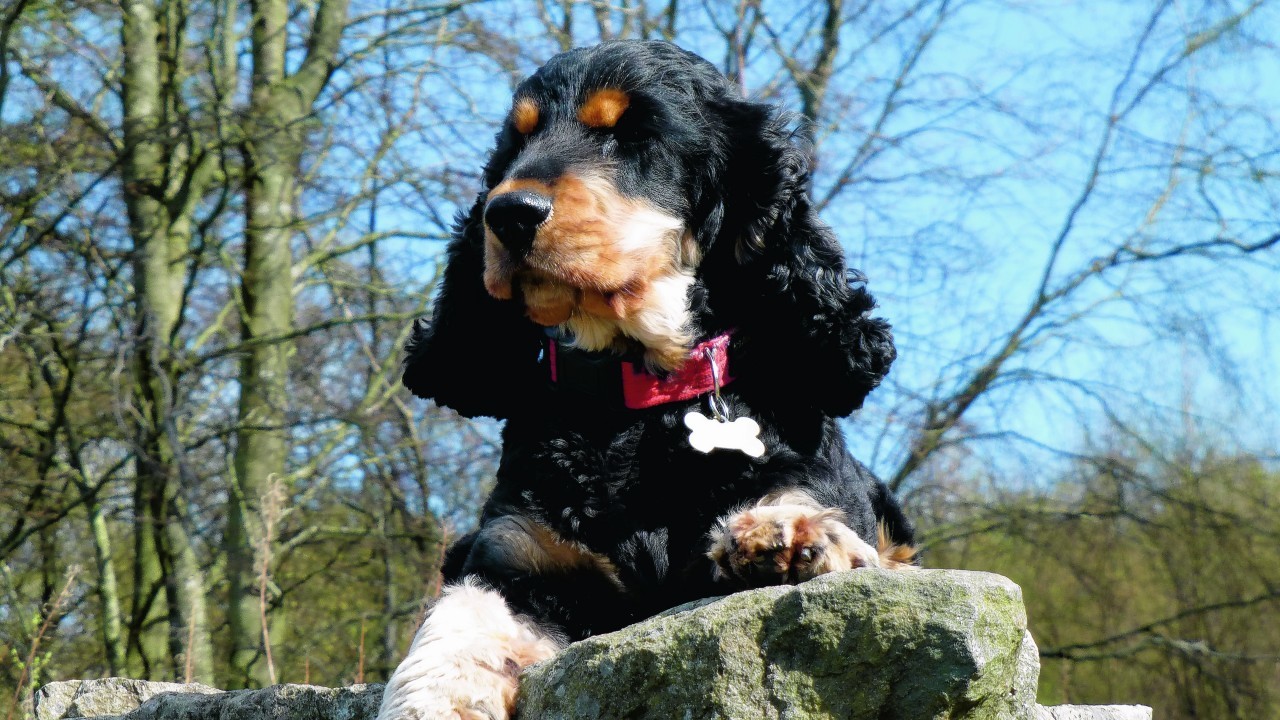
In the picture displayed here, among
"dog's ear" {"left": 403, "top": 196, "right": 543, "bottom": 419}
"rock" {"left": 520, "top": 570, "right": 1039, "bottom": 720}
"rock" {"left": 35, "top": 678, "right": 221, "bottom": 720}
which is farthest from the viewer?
"rock" {"left": 35, "top": 678, "right": 221, "bottom": 720}

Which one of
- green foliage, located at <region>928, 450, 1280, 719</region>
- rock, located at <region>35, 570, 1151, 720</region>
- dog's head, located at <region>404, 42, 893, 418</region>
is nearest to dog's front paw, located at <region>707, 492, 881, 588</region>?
rock, located at <region>35, 570, 1151, 720</region>

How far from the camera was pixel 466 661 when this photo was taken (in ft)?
8.39

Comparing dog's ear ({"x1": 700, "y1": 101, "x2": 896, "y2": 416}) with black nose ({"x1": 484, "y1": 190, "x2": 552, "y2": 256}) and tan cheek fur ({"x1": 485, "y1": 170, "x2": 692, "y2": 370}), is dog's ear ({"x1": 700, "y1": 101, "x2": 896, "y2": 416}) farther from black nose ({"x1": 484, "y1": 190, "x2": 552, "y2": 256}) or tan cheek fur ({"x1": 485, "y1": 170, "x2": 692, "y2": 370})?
black nose ({"x1": 484, "y1": 190, "x2": 552, "y2": 256})

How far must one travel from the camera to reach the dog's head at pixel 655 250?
9.84 ft

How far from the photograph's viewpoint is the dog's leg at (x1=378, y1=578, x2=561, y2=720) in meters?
2.47

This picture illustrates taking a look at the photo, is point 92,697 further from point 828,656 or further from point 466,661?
point 828,656

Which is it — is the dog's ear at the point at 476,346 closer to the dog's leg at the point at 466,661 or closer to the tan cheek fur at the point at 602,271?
the tan cheek fur at the point at 602,271

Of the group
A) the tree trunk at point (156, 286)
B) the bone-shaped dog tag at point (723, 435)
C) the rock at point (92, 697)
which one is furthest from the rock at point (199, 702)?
the tree trunk at point (156, 286)

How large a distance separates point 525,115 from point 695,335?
812 mm

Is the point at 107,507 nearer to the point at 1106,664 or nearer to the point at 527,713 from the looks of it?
the point at 527,713

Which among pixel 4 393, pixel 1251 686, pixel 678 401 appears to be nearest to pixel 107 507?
pixel 4 393

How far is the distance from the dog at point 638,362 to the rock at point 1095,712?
69cm

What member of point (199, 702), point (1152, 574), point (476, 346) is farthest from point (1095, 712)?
point (1152, 574)

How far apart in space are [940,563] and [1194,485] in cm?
277
